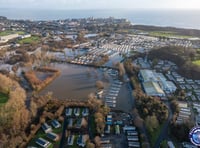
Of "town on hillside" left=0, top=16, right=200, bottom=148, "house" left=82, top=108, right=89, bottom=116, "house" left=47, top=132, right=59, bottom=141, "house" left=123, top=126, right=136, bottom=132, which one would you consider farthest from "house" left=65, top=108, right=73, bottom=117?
"house" left=123, top=126, right=136, bottom=132

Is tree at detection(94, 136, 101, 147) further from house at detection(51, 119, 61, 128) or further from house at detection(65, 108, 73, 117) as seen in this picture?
house at detection(65, 108, 73, 117)

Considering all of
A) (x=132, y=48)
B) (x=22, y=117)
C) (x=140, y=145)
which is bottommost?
(x=140, y=145)

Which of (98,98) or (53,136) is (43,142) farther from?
(98,98)

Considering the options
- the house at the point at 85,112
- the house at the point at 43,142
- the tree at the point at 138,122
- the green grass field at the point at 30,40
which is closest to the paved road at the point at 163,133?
the tree at the point at 138,122

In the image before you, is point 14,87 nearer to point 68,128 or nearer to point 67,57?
point 68,128

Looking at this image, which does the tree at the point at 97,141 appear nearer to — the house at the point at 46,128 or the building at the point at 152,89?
the house at the point at 46,128

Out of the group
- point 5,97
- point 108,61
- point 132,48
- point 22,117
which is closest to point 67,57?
point 108,61
